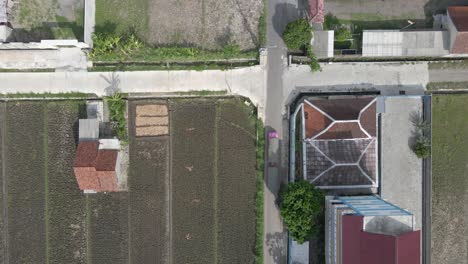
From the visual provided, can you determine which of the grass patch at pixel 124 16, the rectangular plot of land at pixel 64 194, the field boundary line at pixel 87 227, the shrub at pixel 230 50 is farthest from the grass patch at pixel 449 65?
the field boundary line at pixel 87 227

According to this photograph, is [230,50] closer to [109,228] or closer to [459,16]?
[109,228]

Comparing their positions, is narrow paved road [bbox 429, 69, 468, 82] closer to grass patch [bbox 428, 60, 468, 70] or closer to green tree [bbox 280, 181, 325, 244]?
grass patch [bbox 428, 60, 468, 70]

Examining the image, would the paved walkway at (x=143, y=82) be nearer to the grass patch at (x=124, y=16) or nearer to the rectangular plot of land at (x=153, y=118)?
the rectangular plot of land at (x=153, y=118)

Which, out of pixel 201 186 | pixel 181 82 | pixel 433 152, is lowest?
pixel 201 186

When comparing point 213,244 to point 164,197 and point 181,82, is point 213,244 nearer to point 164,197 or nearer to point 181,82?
point 164,197

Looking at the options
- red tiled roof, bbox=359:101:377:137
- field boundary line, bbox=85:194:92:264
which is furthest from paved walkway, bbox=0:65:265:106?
field boundary line, bbox=85:194:92:264

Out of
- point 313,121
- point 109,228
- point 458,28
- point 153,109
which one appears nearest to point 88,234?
point 109,228

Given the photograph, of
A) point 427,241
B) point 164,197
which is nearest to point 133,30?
point 164,197
